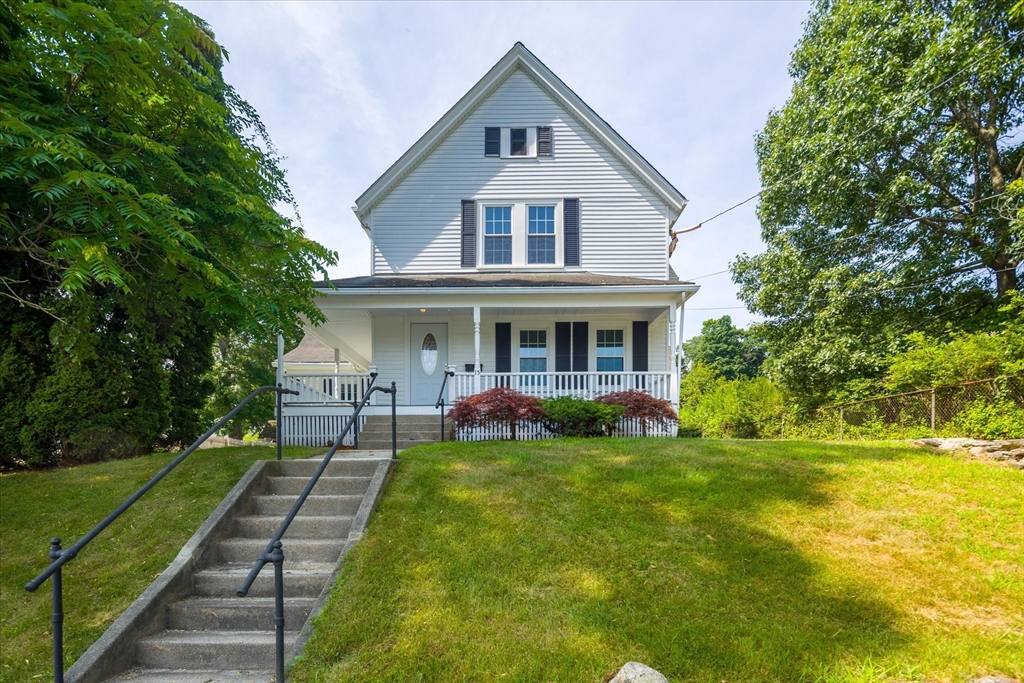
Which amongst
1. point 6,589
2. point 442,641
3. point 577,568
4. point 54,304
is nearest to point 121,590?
point 6,589

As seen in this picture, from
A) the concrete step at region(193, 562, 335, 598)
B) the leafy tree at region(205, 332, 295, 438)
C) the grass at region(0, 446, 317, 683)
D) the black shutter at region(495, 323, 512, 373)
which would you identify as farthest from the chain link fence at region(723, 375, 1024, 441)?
the leafy tree at region(205, 332, 295, 438)

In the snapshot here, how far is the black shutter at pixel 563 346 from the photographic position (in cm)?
1234

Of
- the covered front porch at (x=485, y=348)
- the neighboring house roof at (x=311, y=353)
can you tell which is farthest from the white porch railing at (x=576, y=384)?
the neighboring house roof at (x=311, y=353)

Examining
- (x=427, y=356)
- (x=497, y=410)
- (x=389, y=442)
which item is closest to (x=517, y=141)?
(x=427, y=356)

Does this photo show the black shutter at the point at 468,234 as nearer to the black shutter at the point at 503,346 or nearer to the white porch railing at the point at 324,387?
the black shutter at the point at 503,346

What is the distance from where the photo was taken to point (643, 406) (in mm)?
9453

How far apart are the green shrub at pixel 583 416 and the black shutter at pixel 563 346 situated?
322cm

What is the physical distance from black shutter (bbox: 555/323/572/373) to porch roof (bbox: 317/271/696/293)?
54.4 inches

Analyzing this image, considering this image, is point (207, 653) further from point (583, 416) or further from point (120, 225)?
point (583, 416)

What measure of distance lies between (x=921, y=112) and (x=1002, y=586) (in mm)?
11391

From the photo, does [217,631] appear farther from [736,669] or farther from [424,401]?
[424,401]

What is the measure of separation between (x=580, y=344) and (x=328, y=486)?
8056mm

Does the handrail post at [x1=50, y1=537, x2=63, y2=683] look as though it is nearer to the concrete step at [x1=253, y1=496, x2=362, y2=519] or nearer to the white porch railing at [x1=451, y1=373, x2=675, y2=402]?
the concrete step at [x1=253, y1=496, x2=362, y2=519]

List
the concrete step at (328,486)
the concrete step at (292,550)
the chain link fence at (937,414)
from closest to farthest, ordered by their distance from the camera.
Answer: the concrete step at (292,550) < the concrete step at (328,486) < the chain link fence at (937,414)
